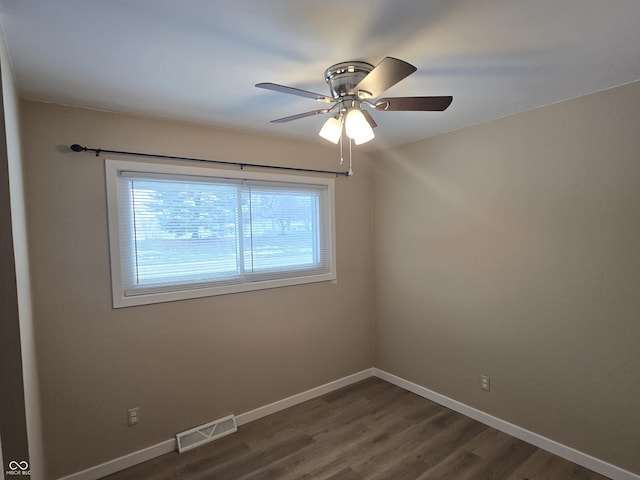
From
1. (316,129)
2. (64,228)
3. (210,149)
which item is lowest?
(64,228)

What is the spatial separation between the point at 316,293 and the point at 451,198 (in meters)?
1.56

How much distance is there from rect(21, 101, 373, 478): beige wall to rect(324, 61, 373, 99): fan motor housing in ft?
4.43

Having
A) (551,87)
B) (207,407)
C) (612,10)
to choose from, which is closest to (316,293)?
(207,407)

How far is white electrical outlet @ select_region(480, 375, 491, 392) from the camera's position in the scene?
278cm

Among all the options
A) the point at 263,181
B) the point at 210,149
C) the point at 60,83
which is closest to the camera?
the point at 60,83

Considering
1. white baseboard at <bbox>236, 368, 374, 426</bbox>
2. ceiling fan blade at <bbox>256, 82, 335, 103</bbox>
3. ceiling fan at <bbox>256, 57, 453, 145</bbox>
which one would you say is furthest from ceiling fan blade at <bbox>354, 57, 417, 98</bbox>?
white baseboard at <bbox>236, 368, 374, 426</bbox>

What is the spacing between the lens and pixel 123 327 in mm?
2342

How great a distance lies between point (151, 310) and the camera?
96.3 inches

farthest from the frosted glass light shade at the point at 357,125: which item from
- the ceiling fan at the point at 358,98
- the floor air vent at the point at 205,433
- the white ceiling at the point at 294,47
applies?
the floor air vent at the point at 205,433

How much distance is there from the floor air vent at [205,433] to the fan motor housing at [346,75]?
8.64 feet

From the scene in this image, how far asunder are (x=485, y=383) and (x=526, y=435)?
0.43 m

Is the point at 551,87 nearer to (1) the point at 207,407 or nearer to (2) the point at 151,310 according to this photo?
(2) the point at 151,310

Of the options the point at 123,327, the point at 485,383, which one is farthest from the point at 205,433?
the point at 485,383

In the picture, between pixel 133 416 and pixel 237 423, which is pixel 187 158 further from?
pixel 237 423
